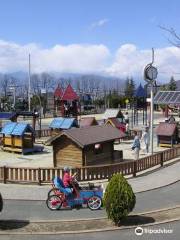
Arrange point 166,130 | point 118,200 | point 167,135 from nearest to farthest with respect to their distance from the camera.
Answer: point 118,200 → point 167,135 → point 166,130

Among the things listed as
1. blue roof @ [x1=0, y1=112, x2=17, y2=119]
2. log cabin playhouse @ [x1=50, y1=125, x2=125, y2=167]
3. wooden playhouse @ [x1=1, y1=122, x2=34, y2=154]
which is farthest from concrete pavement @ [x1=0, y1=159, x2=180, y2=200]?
blue roof @ [x1=0, y1=112, x2=17, y2=119]

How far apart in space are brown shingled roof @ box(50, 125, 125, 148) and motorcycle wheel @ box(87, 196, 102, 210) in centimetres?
698

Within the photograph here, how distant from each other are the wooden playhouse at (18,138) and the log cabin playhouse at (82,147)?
7.64 meters

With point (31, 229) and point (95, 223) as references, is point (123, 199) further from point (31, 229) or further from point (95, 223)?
point (31, 229)

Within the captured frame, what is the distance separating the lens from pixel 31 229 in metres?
14.3

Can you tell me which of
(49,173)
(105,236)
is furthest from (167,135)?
(105,236)

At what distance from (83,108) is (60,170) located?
73413 millimetres

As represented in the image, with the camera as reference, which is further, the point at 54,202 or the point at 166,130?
the point at 166,130

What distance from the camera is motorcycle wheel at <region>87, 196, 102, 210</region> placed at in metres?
16.7

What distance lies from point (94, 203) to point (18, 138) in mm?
16805

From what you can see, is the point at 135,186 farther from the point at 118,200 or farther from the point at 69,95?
the point at 69,95

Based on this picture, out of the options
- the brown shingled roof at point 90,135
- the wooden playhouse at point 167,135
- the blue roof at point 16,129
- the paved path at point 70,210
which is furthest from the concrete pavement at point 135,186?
the blue roof at point 16,129

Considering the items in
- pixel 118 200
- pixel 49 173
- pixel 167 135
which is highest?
pixel 118 200

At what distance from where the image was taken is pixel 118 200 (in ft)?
46.1
